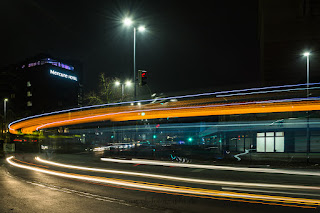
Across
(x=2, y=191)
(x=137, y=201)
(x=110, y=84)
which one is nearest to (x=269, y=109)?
(x=137, y=201)

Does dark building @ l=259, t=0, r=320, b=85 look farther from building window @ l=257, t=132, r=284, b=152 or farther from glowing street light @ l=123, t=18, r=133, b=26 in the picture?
glowing street light @ l=123, t=18, r=133, b=26

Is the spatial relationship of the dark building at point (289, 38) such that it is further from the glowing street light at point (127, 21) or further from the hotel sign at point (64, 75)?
the hotel sign at point (64, 75)

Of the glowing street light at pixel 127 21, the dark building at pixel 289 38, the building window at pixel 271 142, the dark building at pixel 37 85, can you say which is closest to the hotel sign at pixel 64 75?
the dark building at pixel 37 85

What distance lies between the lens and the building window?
80.7 feet

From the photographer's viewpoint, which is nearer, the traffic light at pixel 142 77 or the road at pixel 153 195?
the road at pixel 153 195

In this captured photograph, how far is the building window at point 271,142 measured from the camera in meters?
24.6

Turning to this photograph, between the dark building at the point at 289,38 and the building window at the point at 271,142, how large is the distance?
2229 cm

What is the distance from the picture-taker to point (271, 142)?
82.0 feet

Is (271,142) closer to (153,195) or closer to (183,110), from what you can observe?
(183,110)

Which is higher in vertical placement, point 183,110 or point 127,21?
point 127,21

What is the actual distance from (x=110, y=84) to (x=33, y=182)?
2720 centimetres

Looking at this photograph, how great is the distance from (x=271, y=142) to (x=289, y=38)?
2953 centimetres

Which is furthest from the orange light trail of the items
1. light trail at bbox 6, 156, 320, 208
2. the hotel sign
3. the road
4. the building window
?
the hotel sign

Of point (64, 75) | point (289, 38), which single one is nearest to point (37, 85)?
point (64, 75)
